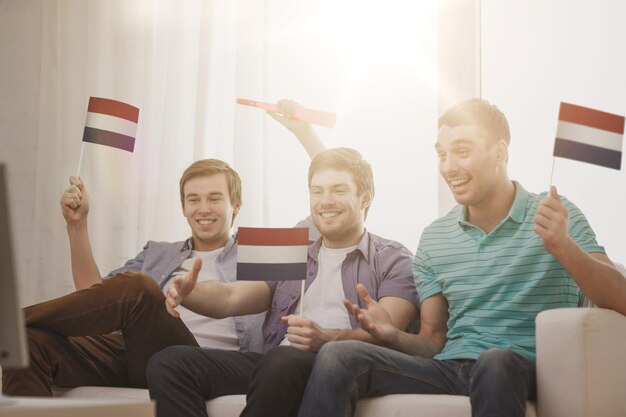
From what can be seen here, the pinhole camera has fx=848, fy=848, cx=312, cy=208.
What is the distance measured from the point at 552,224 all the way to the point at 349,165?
0.76 m

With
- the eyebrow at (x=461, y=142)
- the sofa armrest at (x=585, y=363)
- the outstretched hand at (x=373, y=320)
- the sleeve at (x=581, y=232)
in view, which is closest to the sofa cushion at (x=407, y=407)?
the sofa armrest at (x=585, y=363)

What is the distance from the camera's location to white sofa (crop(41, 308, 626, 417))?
180 centimetres

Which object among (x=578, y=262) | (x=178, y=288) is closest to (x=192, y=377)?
(x=178, y=288)

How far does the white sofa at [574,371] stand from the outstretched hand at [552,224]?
0.17 metres

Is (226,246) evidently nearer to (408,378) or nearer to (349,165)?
(349,165)

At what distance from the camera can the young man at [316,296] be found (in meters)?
2.14

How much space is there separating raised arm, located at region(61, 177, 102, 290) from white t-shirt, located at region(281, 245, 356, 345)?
28.9 inches

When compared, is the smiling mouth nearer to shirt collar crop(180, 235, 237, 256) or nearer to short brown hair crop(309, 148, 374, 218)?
short brown hair crop(309, 148, 374, 218)

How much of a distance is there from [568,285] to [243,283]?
96 cm

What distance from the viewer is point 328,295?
98.4 inches

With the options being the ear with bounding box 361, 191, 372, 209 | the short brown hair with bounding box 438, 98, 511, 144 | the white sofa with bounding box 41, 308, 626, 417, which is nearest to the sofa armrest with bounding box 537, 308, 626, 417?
the white sofa with bounding box 41, 308, 626, 417

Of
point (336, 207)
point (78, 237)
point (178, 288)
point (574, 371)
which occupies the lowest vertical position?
point (574, 371)

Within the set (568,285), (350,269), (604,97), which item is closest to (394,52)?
(604,97)

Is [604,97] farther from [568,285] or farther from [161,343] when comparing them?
[161,343]
